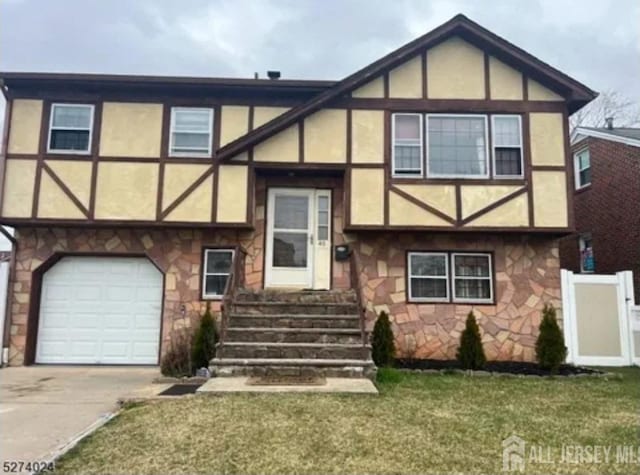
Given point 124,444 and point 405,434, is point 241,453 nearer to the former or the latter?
point 124,444

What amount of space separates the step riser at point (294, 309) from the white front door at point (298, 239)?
1567 millimetres

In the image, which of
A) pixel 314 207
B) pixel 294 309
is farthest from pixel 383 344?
pixel 314 207

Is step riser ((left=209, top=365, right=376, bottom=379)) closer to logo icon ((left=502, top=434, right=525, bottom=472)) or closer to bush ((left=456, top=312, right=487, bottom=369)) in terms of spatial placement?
bush ((left=456, top=312, right=487, bottom=369))

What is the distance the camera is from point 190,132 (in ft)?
32.7

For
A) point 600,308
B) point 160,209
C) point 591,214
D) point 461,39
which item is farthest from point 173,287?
point 591,214

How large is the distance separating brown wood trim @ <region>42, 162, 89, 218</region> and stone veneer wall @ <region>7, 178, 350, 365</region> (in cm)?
59

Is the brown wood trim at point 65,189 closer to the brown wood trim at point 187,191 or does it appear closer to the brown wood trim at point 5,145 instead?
the brown wood trim at point 5,145

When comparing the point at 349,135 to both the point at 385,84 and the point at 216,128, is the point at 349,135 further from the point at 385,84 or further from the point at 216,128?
the point at 216,128

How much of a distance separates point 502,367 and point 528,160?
163 inches

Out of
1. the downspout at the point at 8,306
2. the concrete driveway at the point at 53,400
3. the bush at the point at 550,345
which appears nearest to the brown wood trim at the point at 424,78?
the bush at the point at 550,345

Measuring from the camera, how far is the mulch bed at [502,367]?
8.48 m

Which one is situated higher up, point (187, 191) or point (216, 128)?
point (216, 128)

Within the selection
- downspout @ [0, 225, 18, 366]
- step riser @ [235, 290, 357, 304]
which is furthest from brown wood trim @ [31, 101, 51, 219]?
step riser @ [235, 290, 357, 304]

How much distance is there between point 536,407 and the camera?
577cm
